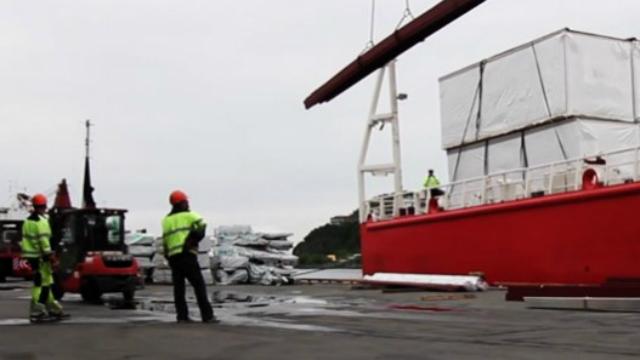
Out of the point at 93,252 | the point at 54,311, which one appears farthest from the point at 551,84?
the point at 54,311

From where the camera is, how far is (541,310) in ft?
38.5

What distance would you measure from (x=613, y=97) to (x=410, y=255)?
5861 millimetres

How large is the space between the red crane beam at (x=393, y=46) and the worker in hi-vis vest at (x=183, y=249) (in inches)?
474

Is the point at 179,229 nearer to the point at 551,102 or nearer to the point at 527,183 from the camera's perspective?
the point at 527,183

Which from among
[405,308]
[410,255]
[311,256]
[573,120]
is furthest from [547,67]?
[311,256]

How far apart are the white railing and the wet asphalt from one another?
362cm

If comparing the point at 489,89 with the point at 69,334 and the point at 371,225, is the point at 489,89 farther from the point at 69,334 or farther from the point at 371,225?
the point at 69,334

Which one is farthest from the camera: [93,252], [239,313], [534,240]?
[93,252]

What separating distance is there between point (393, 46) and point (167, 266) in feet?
33.4

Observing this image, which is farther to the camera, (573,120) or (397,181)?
(397,181)

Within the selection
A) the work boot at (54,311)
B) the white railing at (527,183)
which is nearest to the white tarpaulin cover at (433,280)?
the white railing at (527,183)

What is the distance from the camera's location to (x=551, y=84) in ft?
60.8

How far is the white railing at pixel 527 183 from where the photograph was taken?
49.4 feet

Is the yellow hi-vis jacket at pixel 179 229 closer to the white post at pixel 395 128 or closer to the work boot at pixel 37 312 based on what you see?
the work boot at pixel 37 312
